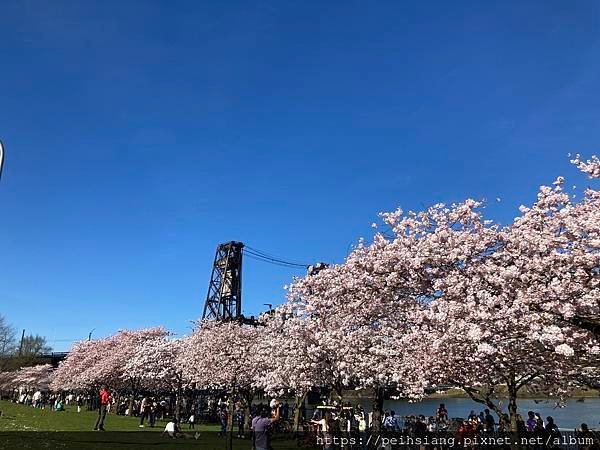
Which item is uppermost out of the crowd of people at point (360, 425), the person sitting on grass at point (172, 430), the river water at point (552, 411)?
the river water at point (552, 411)

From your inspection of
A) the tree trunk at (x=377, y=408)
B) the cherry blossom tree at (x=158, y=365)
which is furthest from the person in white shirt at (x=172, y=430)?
the cherry blossom tree at (x=158, y=365)

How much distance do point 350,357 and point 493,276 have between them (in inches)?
359

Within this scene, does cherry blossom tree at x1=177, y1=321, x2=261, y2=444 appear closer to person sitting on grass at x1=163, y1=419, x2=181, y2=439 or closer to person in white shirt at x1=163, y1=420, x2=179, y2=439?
person sitting on grass at x1=163, y1=419, x2=181, y2=439

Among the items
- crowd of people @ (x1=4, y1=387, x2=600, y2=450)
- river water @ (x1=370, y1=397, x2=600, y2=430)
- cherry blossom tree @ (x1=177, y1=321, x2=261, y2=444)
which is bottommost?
crowd of people @ (x1=4, y1=387, x2=600, y2=450)

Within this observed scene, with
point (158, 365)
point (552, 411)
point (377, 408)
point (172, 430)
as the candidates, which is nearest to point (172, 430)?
point (172, 430)

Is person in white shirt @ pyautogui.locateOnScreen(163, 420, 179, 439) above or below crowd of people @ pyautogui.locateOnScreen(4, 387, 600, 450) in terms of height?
below

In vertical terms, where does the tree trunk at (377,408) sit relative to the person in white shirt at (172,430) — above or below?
above

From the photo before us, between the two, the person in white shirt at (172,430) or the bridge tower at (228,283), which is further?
the bridge tower at (228,283)

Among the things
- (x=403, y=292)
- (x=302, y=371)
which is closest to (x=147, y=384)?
(x=302, y=371)

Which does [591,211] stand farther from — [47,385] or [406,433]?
[47,385]

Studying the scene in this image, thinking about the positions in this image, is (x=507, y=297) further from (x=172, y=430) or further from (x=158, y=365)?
(x=158, y=365)

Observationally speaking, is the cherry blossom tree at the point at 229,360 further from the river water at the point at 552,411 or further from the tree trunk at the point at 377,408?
the river water at the point at 552,411

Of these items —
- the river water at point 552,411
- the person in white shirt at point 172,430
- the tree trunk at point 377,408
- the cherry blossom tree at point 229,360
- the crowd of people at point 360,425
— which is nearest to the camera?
the crowd of people at point 360,425

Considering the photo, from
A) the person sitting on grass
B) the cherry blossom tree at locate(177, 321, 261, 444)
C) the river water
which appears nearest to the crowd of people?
the person sitting on grass
